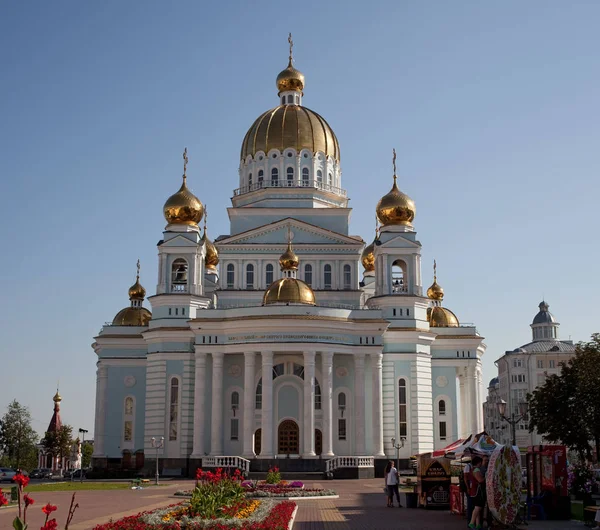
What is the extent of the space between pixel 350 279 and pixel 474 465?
35.6 meters

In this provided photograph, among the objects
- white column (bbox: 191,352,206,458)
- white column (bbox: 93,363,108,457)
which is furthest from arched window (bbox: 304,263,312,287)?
white column (bbox: 93,363,108,457)

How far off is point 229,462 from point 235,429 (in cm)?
408

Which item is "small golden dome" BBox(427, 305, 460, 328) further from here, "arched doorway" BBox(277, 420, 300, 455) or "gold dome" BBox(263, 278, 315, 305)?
"arched doorway" BBox(277, 420, 300, 455)

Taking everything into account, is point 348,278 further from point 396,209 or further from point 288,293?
point 288,293

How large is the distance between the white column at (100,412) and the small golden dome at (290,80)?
25027 mm

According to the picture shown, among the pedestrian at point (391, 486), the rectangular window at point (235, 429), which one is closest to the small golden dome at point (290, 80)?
the rectangular window at point (235, 429)

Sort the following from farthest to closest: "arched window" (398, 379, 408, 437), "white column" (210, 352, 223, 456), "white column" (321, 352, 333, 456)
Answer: "arched window" (398, 379, 408, 437) → "white column" (210, 352, 223, 456) → "white column" (321, 352, 333, 456)

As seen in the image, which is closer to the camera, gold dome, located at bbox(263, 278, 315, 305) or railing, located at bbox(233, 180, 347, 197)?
gold dome, located at bbox(263, 278, 315, 305)

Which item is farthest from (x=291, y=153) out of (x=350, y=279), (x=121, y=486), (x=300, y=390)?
(x=121, y=486)

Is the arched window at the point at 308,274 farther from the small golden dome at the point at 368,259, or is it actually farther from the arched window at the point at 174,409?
the small golden dome at the point at 368,259

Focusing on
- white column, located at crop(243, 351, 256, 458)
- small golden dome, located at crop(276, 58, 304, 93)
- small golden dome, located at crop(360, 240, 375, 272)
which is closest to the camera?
white column, located at crop(243, 351, 256, 458)

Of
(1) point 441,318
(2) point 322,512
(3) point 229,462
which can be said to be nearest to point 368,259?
(1) point 441,318

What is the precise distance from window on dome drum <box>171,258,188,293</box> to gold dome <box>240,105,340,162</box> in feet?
33.5

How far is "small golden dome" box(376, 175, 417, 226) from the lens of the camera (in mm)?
55312
